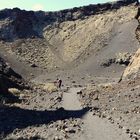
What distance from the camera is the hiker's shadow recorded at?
22922 mm

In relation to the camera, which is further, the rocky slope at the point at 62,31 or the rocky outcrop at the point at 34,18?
the rocky outcrop at the point at 34,18

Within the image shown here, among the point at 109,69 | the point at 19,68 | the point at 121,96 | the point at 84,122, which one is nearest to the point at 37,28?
the point at 19,68

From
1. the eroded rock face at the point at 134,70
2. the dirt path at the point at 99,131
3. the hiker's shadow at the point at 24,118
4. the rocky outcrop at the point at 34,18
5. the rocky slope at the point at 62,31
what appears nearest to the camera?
the dirt path at the point at 99,131

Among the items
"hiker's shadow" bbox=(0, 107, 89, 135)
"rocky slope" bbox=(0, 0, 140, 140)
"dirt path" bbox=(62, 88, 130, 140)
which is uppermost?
"rocky slope" bbox=(0, 0, 140, 140)

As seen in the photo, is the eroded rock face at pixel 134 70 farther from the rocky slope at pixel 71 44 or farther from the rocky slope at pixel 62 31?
the rocky slope at pixel 62 31

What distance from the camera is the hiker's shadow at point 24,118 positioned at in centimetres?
2292

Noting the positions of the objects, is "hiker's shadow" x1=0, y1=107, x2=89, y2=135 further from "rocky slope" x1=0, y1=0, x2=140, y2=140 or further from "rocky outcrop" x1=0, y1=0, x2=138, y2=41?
"rocky outcrop" x1=0, y1=0, x2=138, y2=41

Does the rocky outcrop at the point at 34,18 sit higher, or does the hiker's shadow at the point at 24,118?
the rocky outcrop at the point at 34,18

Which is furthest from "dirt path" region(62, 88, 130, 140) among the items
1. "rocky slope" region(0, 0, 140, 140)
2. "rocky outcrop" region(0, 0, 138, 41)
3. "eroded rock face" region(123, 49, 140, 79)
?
"rocky outcrop" region(0, 0, 138, 41)

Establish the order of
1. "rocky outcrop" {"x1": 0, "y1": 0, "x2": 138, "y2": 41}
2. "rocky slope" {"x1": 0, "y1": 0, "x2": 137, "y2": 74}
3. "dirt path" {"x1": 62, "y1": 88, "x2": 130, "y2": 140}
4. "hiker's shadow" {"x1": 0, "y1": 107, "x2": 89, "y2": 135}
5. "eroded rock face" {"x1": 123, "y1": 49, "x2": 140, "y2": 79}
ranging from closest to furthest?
1. "dirt path" {"x1": 62, "y1": 88, "x2": 130, "y2": 140}
2. "hiker's shadow" {"x1": 0, "y1": 107, "x2": 89, "y2": 135}
3. "eroded rock face" {"x1": 123, "y1": 49, "x2": 140, "y2": 79}
4. "rocky slope" {"x1": 0, "y1": 0, "x2": 137, "y2": 74}
5. "rocky outcrop" {"x1": 0, "y1": 0, "x2": 138, "y2": 41}

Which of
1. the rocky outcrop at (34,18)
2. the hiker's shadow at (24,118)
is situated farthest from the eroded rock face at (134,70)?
the rocky outcrop at (34,18)

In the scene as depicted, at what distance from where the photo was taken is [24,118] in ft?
85.4

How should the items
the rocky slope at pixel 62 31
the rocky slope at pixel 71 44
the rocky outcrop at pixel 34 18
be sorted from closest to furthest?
the rocky slope at pixel 71 44 → the rocky slope at pixel 62 31 → the rocky outcrop at pixel 34 18

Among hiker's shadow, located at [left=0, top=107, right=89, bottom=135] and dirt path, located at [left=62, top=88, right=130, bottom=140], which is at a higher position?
hiker's shadow, located at [left=0, top=107, right=89, bottom=135]
